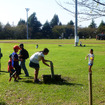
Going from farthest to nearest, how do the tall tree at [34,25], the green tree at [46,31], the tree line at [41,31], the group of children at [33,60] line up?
1. the green tree at [46,31]
2. the tall tree at [34,25]
3. the tree line at [41,31]
4. the group of children at [33,60]

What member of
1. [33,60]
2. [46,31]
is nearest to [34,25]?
[46,31]

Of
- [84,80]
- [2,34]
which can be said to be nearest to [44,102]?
[84,80]

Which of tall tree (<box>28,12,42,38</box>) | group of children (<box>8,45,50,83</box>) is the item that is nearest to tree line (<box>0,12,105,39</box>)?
tall tree (<box>28,12,42,38</box>)

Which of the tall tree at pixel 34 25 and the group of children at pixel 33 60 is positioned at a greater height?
the tall tree at pixel 34 25

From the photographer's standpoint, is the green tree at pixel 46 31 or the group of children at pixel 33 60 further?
the green tree at pixel 46 31

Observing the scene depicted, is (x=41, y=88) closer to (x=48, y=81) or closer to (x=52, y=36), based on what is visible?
(x=48, y=81)

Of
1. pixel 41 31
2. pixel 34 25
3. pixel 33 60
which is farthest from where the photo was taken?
pixel 41 31

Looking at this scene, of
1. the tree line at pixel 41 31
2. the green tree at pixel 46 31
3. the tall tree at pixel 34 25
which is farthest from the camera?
the green tree at pixel 46 31

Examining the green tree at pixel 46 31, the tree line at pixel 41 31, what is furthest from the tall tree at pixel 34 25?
the green tree at pixel 46 31

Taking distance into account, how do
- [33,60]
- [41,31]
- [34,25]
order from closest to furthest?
[33,60], [34,25], [41,31]

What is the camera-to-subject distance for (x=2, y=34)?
7788 centimetres

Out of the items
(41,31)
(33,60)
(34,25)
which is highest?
(34,25)

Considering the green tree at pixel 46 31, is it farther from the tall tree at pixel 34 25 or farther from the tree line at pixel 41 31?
the tall tree at pixel 34 25

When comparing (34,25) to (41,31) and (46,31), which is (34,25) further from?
(46,31)
